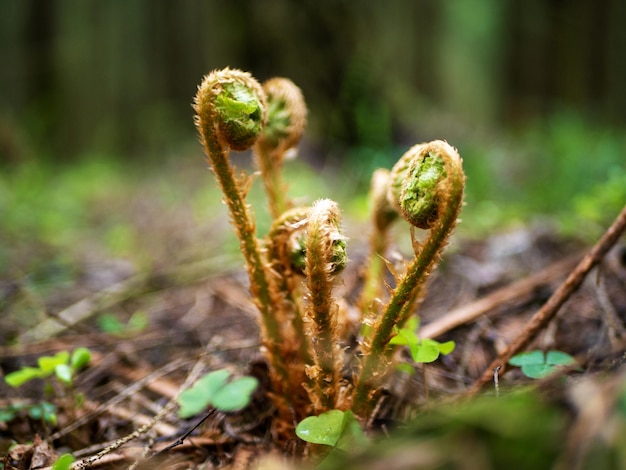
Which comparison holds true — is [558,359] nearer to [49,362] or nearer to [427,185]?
[427,185]

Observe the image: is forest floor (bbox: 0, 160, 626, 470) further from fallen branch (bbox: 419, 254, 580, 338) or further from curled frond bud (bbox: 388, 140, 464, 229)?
curled frond bud (bbox: 388, 140, 464, 229)

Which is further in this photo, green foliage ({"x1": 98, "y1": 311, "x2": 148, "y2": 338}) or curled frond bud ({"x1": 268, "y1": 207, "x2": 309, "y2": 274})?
green foliage ({"x1": 98, "y1": 311, "x2": 148, "y2": 338})

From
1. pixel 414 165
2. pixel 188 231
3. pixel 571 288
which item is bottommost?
pixel 188 231

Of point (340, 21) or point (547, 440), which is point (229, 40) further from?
point (547, 440)

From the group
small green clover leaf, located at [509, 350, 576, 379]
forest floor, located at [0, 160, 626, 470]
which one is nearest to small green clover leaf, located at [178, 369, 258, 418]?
forest floor, located at [0, 160, 626, 470]

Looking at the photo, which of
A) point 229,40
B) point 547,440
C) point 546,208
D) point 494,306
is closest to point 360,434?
point 547,440

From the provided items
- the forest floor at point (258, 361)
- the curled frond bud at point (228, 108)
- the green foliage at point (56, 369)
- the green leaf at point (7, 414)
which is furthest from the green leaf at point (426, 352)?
the green leaf at point (7, 414)
